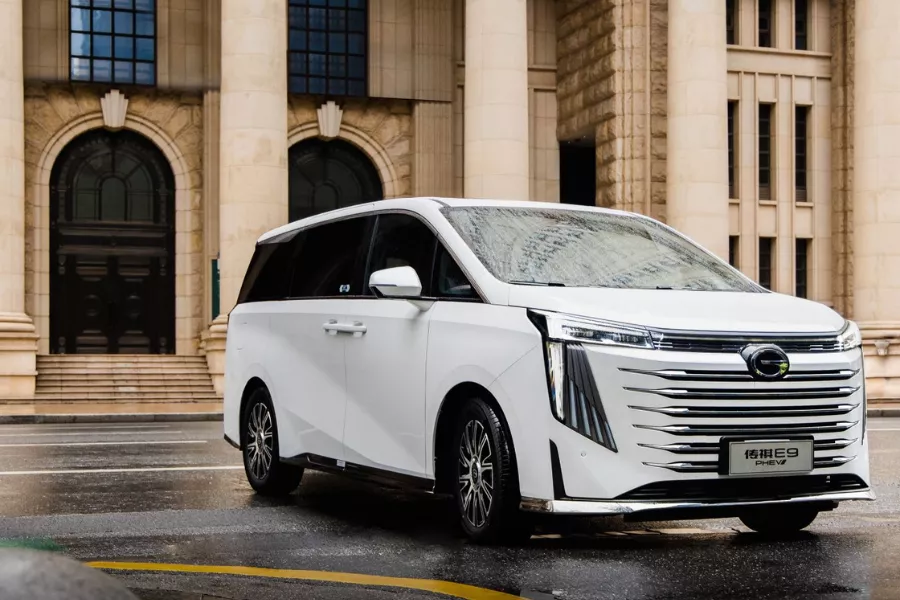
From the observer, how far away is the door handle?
8.58m

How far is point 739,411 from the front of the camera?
6.99 meters

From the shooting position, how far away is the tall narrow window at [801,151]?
36188mm

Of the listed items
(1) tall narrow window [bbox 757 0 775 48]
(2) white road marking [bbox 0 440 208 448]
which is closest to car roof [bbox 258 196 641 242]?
(2) white road marking [bbox 0 440 208 448]

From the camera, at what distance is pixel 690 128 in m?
30.1

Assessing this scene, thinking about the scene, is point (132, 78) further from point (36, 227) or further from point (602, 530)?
point (602, 530)

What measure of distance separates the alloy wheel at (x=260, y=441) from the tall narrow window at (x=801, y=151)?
2813 cm

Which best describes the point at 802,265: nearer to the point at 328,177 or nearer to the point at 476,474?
the point at 328,177

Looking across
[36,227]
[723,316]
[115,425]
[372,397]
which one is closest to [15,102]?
[36,227]

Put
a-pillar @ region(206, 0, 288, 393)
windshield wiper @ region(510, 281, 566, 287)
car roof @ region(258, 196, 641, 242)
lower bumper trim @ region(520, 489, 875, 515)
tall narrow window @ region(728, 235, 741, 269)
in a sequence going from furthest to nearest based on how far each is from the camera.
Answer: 1. tall narrow window @ region(728, 235, 741, 269)
2. a-pillar @ region(206, 0, 288, 393)
3. car roof @ region(258, 196, 641, 242)
4. windshield wiper @ region(510, 281, 566, 287)
5. lower bumper trim @ region(520, 489, 875, 515)

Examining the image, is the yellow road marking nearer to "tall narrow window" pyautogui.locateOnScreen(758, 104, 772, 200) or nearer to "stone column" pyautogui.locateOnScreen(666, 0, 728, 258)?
"stone column" pyautogui.locateOnScreen(666, 0, 728, 258)

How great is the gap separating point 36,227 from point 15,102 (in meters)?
5.28

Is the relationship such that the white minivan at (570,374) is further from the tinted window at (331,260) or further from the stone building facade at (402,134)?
the stone building facade at (402,134)

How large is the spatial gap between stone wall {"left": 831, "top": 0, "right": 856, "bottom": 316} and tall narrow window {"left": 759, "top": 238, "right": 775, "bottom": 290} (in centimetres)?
171

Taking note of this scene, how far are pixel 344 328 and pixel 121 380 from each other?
19.9 m
